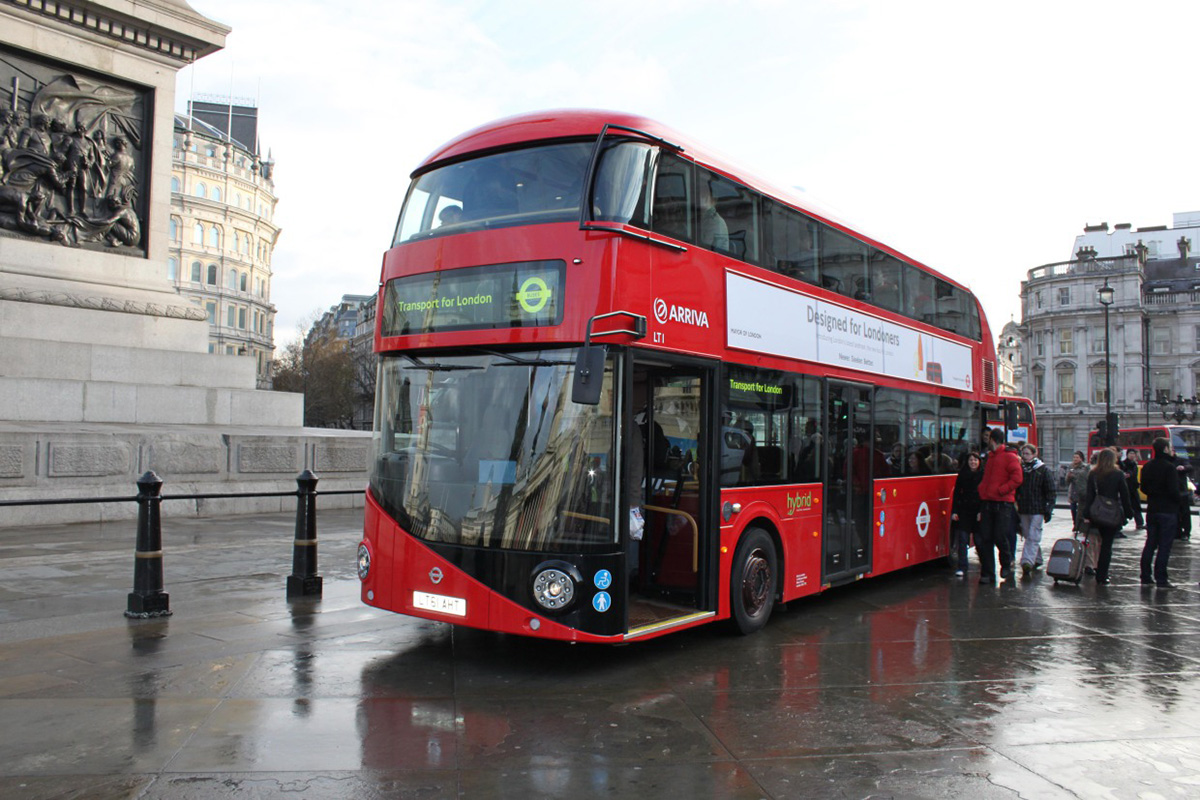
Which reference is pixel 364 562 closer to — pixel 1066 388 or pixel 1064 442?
pixel 1064 442

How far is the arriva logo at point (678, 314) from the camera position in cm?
671

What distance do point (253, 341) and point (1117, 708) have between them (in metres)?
96.9

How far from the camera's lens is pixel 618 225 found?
6367mm

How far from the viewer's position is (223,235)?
296ft

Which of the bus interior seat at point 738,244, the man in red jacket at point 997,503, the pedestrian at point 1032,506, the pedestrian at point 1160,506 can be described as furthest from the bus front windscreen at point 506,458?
the pedestrian at point 1032,506

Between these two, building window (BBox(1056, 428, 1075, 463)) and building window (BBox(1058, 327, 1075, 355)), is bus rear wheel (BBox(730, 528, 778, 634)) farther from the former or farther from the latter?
building window (BBox(1058, 327, 1075, 355))

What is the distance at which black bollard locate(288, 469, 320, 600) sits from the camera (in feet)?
28.9

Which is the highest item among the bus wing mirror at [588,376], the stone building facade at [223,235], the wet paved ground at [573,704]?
the stone building facade at [223,235]

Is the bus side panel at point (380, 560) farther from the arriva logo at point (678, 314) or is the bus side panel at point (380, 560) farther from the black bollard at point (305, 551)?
the arriva logo at point (678, 314)

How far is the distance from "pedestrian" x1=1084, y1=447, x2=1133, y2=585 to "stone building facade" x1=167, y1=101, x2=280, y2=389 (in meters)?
79.3

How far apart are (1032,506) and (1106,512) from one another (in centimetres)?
98

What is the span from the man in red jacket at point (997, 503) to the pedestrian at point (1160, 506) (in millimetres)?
1413

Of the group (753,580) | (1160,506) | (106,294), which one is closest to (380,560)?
(753,580)

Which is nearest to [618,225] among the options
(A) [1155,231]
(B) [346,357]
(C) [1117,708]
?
(C) [1117,708]
